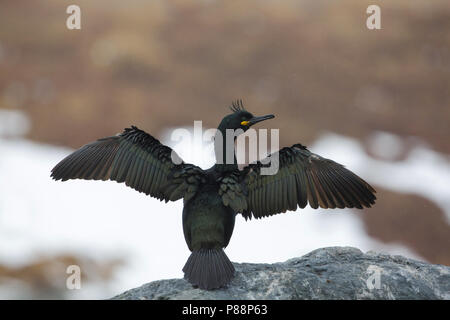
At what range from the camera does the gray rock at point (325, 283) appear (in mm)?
5922

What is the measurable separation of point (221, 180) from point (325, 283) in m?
1.60

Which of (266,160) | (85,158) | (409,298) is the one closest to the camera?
(409,298)

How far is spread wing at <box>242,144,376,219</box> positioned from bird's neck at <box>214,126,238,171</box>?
0.21m

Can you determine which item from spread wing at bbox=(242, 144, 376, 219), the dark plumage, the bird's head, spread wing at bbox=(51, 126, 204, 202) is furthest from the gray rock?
the bird's head

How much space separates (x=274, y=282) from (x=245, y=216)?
999 mm

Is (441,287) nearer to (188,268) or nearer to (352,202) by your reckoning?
(352,202)

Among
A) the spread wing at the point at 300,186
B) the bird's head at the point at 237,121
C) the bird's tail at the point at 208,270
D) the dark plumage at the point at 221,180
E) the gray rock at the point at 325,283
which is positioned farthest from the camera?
the bird's head at the point at 237,121

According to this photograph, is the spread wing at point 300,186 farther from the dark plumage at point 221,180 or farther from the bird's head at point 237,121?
the bird's head at point 237,121

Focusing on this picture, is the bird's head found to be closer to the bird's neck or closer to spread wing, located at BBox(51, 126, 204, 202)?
the bird's neck

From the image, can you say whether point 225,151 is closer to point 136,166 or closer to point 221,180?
point 221,180

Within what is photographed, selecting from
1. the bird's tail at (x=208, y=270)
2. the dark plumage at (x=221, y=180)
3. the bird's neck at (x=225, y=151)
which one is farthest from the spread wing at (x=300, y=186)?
the bird's tail at (x=208, y=270)

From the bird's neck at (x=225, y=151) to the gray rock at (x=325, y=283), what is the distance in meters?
1.13

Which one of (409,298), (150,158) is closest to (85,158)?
(150,158)
